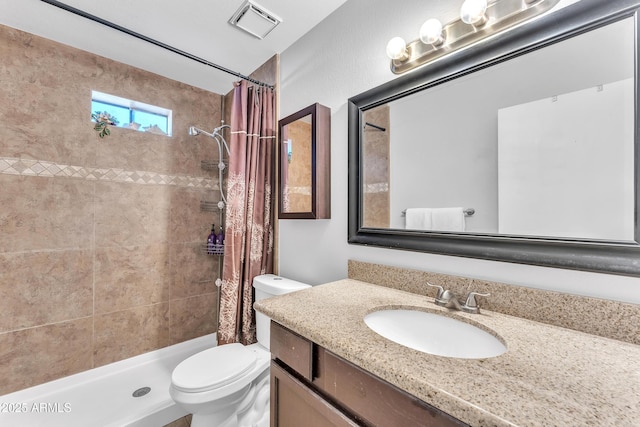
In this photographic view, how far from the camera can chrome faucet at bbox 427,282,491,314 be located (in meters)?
0.86

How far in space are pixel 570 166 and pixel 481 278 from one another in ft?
1.42

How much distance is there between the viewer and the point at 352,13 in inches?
53.9

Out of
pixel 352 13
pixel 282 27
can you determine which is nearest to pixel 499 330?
pixel 352 13

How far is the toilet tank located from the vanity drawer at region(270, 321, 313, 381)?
1.91ft

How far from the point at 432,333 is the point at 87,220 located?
2.30 meters

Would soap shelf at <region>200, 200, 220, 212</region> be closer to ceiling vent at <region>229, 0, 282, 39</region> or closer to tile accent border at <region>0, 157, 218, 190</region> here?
tile accent border at <region>0, 157, 218, 190</region>

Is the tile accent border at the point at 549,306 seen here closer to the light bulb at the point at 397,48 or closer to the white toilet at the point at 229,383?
the white toilet at the point at 229,383

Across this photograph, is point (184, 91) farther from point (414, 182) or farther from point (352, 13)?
point (414, 182)

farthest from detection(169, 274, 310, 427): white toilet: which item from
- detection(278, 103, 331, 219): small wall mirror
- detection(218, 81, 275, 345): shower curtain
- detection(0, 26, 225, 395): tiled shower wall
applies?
detection(0, 26, 225, 395): tiled shower wall

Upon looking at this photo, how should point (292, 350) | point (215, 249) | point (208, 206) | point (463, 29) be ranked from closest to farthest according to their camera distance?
point (292, 350), point (463, 29), point (215, 249), point (208, 206)

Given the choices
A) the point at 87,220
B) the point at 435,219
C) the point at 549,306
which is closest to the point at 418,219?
the point at 435,219

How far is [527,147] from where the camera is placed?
82 cm

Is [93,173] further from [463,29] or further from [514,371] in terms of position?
[514,371]

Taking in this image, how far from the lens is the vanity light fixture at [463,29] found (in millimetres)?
830
